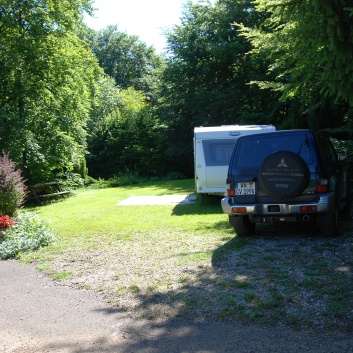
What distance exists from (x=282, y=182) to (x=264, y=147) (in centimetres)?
106

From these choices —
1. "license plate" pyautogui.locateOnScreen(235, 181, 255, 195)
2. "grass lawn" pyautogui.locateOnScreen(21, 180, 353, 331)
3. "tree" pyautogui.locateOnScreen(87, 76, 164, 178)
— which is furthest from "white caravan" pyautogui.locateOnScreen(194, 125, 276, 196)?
"tree" pyautogui.locateOnScreen(87, 76, 164, 178)

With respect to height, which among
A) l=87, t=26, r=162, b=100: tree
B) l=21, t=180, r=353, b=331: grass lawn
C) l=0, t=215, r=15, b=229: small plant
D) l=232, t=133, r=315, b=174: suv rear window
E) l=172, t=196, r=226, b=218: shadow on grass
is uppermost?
→ l=87, t=26, r=162, b=100: tree

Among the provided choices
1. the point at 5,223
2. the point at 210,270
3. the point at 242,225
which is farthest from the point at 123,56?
the point at 210,270

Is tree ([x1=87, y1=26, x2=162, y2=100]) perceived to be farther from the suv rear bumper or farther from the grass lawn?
the suv rear bumper

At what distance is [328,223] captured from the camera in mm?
7762

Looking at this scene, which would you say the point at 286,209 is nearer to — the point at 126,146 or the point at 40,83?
the point at 40,83

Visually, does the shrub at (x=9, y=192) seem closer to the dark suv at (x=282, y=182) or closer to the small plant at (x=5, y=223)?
the small plant at (x=5, y=223)

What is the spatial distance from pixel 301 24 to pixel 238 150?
9.59 feet

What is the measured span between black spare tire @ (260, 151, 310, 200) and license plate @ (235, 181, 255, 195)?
34cm

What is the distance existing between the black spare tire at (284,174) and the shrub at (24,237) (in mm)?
4453

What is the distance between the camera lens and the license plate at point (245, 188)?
26.0 ft

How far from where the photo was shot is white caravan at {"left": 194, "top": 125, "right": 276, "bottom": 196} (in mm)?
13117

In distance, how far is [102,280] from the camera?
6.31 m

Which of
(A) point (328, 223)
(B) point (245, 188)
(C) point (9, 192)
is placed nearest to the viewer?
(A) point (328, 223)
